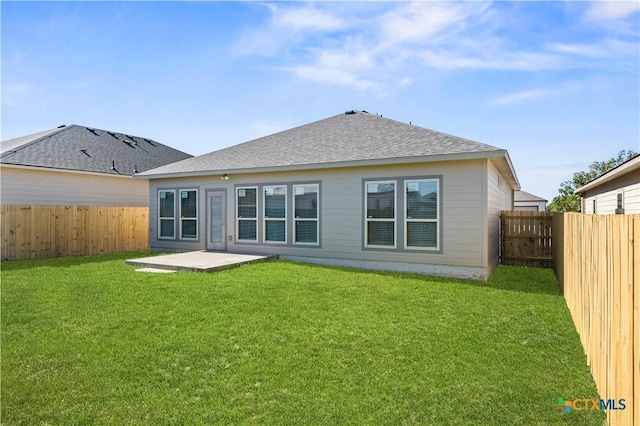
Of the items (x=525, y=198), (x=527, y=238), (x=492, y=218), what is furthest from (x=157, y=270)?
(x=525, y=198)

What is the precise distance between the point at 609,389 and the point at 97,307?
20.5ft

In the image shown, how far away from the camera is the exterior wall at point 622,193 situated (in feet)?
26.9

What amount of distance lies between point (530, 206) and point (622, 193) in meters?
21.3

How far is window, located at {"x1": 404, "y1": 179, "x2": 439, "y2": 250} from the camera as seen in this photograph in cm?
842

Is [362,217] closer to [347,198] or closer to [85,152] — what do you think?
[347,198]

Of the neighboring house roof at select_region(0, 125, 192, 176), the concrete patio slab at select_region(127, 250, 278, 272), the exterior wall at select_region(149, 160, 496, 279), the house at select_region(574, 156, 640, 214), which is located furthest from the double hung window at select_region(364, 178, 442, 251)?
the neighboring house roof at select_region(0, 125, 192, 176)

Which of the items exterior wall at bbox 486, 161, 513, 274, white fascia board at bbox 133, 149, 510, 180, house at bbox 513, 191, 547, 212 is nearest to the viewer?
white fascia board at bbox 133, 149, 510, 180

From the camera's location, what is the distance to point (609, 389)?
2.52 meters

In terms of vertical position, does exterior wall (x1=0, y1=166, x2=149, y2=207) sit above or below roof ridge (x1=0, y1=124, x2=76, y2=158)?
below

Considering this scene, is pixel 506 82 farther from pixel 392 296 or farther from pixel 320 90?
pixel 392 296

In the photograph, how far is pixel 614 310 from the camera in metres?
2.39

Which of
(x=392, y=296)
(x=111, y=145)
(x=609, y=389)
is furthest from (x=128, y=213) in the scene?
(x=609, y=389)

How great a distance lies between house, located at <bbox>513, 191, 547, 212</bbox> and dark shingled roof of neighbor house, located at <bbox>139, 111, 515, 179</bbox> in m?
20.7

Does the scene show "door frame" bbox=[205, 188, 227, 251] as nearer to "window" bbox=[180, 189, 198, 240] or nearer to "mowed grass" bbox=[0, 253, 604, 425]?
"window" bbox=[180, 189, 198, 240]
